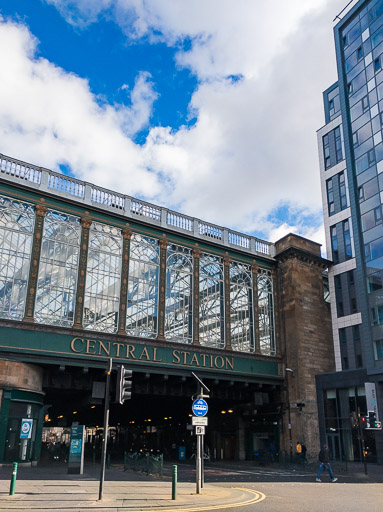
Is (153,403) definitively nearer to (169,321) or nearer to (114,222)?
(169,321)

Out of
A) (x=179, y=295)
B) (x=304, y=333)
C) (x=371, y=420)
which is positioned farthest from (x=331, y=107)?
(x=371, y=420)

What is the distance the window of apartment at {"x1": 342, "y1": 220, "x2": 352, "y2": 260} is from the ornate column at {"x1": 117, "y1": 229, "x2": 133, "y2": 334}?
1970cm

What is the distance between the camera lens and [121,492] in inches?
658

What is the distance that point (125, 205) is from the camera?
3506cm

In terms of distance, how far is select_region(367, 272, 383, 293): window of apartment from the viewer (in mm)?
35844

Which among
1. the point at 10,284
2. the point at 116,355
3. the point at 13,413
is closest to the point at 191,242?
the point at 116,355

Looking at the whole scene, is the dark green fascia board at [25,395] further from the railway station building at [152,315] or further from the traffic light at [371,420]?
the traffic light at [371,420]

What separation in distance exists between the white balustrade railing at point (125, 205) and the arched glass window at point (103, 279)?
6.89 feet

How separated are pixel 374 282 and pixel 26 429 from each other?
87.5ft

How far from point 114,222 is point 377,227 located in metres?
20.3

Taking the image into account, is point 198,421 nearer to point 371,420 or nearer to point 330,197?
point 371,420

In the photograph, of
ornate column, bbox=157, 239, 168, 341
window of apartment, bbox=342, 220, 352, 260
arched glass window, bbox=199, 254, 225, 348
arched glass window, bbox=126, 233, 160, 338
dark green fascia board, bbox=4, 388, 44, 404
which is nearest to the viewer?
dark green fascia board, bbox=4, 388, 44, 404

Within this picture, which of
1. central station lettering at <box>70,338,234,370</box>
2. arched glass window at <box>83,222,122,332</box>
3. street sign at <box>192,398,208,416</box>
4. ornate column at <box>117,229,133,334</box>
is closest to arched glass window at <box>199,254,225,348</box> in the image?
central station lettering at <box>70,338,234,370</box>

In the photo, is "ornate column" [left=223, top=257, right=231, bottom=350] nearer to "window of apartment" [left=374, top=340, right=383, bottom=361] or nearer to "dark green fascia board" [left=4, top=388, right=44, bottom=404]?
"window of apartment" [left=374, top=340, right=383, bottom=361]
